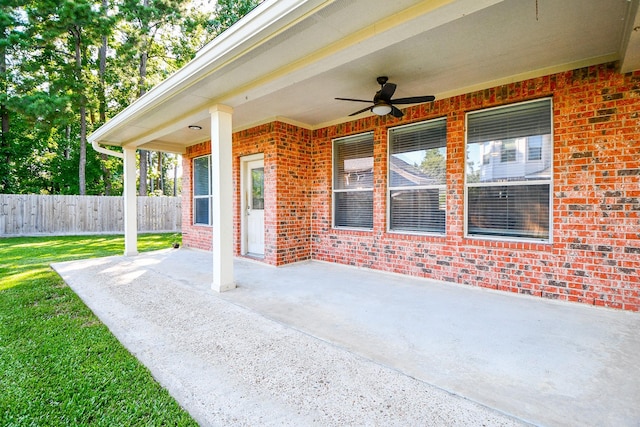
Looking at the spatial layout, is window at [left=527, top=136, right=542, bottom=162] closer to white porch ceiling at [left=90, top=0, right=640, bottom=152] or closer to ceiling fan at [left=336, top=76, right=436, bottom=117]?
white porch ceiling at [left=90, top=0, right=640, bottom=152]

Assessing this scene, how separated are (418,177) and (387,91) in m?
1.66

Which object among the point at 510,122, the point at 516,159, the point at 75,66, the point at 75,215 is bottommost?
the point at 75,215

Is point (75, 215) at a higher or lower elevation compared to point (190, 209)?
lower

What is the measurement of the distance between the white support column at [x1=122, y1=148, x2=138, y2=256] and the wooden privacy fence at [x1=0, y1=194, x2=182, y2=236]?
6728mm

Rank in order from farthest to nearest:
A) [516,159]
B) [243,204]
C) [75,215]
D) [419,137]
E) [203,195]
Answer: [75,215], [203,195], [243,204], [419,137], [516,159]

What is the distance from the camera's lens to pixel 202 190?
25.4 feet

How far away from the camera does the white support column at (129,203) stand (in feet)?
22.5

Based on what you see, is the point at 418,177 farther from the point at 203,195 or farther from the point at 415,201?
the point at 203,195

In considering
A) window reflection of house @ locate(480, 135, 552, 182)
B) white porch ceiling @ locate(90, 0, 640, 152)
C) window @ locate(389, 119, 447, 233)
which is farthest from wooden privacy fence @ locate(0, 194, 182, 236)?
window reflection of house @ locate(480, 135, 552, 182)

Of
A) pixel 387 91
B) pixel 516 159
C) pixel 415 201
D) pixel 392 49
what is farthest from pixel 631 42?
pixel 415 201

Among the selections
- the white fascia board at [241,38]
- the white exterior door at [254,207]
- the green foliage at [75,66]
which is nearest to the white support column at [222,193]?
the white fascia board at [241,38]

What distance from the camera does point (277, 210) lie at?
562 centimetres

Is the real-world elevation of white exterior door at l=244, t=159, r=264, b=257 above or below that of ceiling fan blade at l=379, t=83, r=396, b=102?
below

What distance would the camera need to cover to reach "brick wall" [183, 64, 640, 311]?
10.6 ft
